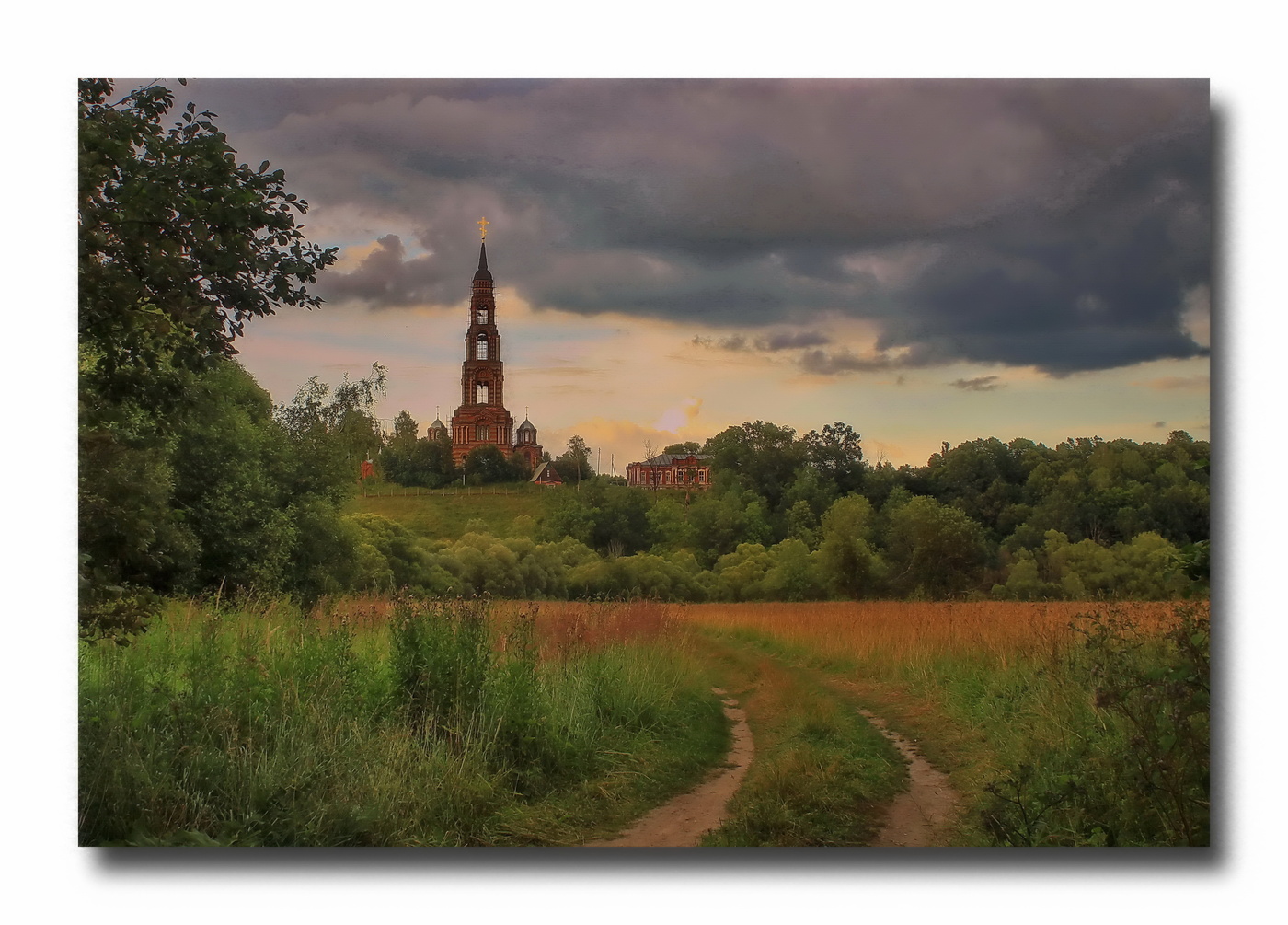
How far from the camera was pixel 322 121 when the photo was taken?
248 inches

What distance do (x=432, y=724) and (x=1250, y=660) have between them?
5291mm

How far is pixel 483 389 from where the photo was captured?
6.52 meters

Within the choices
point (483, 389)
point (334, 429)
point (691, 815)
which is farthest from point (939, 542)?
point (334, 429)

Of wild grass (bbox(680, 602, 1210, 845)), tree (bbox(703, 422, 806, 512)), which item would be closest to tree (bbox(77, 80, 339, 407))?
tree (bbox(703, 422, 806, 512))

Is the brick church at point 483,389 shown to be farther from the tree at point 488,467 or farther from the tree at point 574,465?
the tree at point 574,465

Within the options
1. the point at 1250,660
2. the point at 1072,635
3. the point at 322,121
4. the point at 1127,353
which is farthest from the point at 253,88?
the point at 1250,660

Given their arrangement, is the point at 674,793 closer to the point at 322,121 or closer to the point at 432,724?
the point at 432,724

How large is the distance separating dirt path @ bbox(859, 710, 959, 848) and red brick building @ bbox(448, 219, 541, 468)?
11.1 feet

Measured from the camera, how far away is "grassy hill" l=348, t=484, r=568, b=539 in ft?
21.1

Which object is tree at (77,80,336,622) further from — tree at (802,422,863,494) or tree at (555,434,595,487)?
tree at (802,422,863,494)

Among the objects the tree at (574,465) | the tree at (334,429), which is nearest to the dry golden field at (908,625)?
the tree at (574,465)

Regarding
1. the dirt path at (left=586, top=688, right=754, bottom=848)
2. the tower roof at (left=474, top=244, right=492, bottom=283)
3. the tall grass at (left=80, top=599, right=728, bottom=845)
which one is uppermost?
the tower roof at (left=474, top=244, right=492, bottom=283)
